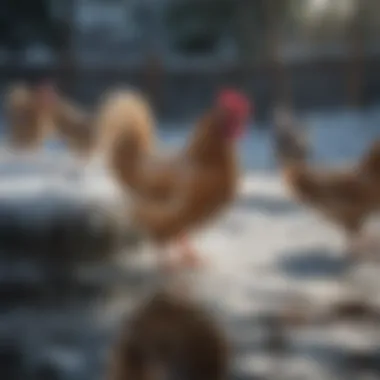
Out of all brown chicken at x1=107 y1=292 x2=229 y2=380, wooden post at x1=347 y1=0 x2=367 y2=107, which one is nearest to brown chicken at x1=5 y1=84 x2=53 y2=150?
brown chicken at x1=107 y1=292 x2=229 y2=380

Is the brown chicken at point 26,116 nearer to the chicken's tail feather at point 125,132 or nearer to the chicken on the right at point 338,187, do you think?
the chicken's tail feather at point 125,132

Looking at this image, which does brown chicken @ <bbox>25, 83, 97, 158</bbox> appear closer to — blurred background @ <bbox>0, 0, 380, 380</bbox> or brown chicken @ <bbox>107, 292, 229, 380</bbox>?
blurred background @ <bbox>0, 0, 380, 380</bbox>

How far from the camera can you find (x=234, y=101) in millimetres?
1017

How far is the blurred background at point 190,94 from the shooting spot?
1.02 m

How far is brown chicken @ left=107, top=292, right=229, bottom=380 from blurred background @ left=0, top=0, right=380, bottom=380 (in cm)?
3

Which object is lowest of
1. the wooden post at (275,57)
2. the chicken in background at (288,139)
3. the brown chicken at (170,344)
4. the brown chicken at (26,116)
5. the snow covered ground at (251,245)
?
the brown chicken at (170,344)

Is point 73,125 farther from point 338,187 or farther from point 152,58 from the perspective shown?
point 338,187

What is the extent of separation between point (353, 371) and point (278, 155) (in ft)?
0.79

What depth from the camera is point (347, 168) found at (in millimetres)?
1019

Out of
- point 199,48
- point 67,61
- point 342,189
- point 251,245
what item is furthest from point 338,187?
point 67,61

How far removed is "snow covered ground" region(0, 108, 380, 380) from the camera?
101 cm

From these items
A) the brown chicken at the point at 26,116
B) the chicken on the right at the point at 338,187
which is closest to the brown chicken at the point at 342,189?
the chicken on the right at the point at 338,187

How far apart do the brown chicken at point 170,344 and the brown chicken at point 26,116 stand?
22cm

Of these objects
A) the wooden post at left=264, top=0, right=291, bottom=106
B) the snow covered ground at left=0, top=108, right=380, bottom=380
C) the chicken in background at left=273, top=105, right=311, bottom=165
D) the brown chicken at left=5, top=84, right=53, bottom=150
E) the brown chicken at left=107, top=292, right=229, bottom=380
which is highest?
the wooden post at left=264, top=0, right=291, bottom=106
